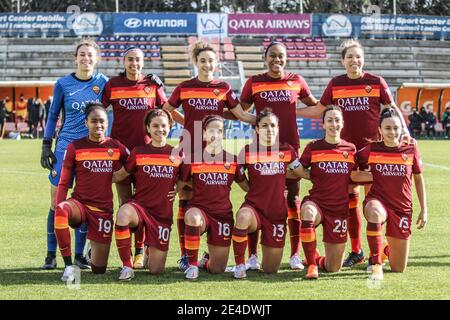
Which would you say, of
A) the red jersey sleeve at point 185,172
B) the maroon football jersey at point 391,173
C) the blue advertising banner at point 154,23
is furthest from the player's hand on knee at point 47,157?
the blue advertising banner at point 154,23

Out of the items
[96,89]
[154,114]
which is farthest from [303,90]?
[96,89]

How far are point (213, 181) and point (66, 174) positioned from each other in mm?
1146

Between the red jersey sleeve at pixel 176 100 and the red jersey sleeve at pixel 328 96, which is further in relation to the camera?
the red jersey sleeve at pixel 328 96

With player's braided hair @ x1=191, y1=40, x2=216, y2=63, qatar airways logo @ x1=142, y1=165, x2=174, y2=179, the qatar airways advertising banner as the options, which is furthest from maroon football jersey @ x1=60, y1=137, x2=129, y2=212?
the qatar airways advertising banner

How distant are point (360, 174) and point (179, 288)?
1.83 meters

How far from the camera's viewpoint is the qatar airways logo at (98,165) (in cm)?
649

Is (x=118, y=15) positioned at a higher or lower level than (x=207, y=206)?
higher

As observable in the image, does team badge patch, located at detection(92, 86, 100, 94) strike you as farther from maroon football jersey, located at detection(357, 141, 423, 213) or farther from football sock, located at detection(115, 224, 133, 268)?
maroon football jersey, located at detection(357, 141, 423, 213)

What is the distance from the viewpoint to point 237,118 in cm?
708

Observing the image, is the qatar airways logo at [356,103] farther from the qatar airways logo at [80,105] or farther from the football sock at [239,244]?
the qatar airways logo at [80,105]

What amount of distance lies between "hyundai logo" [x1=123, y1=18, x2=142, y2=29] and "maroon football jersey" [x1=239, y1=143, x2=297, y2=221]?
2868cm

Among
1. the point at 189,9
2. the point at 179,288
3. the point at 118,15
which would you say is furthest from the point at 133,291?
the point at 189,9

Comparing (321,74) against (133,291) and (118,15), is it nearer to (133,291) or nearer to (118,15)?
(118,15)

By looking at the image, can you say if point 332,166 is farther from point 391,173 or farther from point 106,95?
point 106,95
